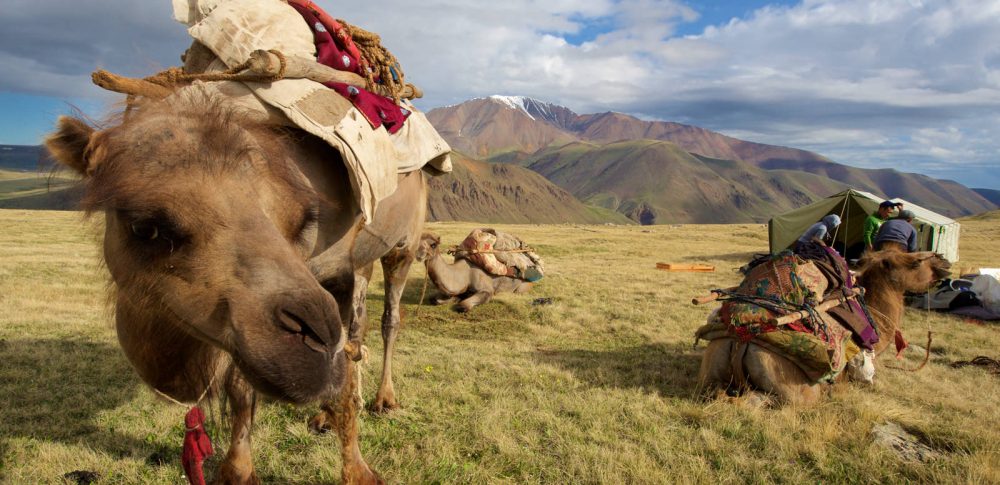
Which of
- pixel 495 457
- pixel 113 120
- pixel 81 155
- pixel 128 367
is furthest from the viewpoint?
pixel 128 367

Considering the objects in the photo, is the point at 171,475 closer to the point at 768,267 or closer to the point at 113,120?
the point at 113,120

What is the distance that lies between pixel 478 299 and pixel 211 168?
32.5 feet

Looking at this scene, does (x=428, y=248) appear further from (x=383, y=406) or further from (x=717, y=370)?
(x=717, y=370)

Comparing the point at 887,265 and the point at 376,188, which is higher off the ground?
the point at 376,188

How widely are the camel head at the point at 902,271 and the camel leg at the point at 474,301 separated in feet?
22.2

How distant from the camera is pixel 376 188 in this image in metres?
2.91

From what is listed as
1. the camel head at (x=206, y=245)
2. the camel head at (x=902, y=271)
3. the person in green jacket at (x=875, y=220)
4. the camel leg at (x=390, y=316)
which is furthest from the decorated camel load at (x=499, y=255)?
the camel head at (x=206, y=245)

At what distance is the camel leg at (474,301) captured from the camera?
1120 centimetres

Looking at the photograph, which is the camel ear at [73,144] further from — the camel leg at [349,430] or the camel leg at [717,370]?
the camel leg at [717,370]

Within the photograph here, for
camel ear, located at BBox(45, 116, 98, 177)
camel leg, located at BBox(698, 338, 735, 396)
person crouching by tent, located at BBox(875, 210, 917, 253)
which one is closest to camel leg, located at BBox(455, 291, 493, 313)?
camel leg, located at BBox(698, 338, 735, 396)

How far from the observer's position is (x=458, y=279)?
11820 millimetres

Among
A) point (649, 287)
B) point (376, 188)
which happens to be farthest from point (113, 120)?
point (649, 287)

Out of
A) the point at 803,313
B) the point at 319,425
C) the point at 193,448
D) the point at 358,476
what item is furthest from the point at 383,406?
the point at 803,313

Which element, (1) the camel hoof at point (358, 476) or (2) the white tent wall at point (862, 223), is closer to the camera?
(1) the camel hoof at point (358, 476)
